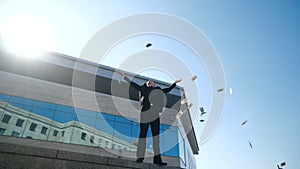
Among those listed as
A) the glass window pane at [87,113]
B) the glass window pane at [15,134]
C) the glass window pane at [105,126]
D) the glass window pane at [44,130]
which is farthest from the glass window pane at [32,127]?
the glass window pane at [105,126]

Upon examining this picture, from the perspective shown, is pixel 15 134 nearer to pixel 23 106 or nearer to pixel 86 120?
pixel 23 106

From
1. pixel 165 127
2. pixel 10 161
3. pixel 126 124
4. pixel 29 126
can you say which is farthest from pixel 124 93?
pixel 10 161

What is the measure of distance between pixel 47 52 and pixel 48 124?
495cm

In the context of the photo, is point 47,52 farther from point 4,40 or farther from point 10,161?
point 10,161

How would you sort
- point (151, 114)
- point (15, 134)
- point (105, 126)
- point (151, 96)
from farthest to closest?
point (105, 126) → point (15, 134) → point (151, 96) → point (151, 114)

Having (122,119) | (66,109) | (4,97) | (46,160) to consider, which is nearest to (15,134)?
(4,97)

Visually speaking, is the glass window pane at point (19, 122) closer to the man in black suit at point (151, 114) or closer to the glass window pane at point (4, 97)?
the glass window pane at point (4, 97)

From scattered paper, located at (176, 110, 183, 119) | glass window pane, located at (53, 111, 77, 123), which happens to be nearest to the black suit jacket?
glass window pane, located at (53, 111, 77, 123)

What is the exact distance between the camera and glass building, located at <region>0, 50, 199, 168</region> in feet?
41.7

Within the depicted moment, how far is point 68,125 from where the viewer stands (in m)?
13.2

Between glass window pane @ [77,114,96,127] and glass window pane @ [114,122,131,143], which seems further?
glass window pane @ [114,122,131,143]

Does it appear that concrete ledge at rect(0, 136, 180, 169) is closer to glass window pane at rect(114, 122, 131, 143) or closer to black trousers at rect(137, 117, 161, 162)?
black trousers at rect(137, 117, 161, 162)

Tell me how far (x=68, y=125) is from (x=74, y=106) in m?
1.76

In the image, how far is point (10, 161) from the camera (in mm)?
2641
